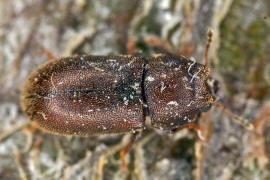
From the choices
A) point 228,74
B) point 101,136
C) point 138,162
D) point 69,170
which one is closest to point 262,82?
point 228,74

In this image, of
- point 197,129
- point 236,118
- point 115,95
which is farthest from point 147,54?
point 236,118

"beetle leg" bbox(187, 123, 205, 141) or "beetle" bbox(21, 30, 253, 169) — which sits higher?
"beetle" bbox(21, 30, 253, 169)

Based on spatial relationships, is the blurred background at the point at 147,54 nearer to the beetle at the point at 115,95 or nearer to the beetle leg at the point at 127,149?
the beetle leg at the point at 127,149

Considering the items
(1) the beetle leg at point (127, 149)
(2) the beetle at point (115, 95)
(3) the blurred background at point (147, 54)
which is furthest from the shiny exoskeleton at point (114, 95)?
(3) the blurred background at point (147, 54)

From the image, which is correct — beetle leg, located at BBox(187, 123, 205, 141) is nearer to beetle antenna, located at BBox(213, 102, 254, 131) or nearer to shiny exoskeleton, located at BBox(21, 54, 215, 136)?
shiny exoskeleton, located at BBox(21, 54, 215, 136)

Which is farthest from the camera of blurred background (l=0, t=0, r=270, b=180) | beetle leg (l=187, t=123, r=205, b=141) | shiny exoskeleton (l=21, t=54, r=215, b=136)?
blurred background (l=0, t=0, r=270, b=180)

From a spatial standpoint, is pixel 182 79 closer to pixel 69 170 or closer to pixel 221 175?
pixel 221 175

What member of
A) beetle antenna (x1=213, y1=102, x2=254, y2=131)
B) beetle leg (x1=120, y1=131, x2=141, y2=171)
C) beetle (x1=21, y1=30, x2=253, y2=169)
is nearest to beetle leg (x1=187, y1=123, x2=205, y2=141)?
beetle (x1=21, y1=30, x2=253, y2=169)

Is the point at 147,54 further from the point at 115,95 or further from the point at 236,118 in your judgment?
the point at 236,118
